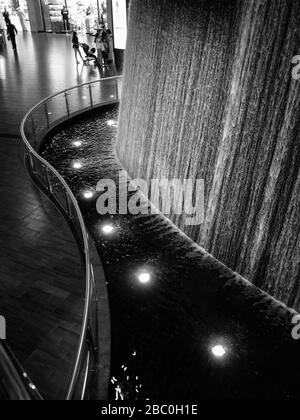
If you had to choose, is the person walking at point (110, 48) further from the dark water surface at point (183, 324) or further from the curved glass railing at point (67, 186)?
the dark water surface at point (183, 324)

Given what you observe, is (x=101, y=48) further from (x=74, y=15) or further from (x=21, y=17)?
(x=21, y=17)

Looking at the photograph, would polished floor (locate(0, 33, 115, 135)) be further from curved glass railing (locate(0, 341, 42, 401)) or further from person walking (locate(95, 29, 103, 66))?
curved glass railing (locate(0, 341, 42, 401))

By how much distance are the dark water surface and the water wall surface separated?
1.38 feet

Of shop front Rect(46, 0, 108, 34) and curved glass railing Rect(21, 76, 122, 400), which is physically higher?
shop front Rect(46, 0, 108, 34)

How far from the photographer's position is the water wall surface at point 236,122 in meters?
4.34

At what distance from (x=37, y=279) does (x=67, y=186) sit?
4.93 feet

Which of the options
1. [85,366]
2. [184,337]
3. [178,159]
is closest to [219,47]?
[178,159]

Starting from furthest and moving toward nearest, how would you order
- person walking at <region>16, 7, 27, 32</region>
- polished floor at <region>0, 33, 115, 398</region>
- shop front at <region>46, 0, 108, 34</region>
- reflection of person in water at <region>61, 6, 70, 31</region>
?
person walking at <region>16, 7, 27, 32</region>, reflection of person in water at <region>61, 6, 70, 31</region>, shop front at <region>46, 0, 108, 34</region>, polished floor at <region>0, 33, 115, 398</region>

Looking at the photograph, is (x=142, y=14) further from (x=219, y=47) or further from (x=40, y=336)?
(x=40, y=336)

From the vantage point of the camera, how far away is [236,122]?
16.1ft

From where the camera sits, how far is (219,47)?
201 inches

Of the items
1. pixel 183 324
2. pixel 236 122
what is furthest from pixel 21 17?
pixel 183 324

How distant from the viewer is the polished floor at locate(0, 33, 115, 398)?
4098 mm

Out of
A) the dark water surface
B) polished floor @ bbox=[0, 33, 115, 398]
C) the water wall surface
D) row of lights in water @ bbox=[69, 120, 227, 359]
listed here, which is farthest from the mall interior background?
the dark water surface
